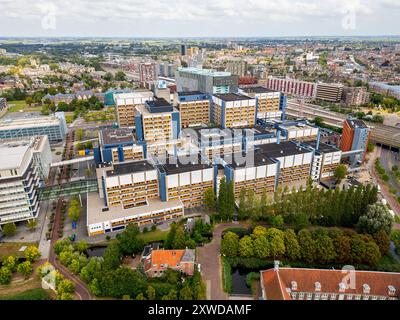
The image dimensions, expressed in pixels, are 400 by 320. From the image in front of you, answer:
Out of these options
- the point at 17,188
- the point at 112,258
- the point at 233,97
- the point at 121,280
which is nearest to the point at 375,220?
the point at 121,280

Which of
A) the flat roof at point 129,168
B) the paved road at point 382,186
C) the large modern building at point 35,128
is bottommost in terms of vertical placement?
the paved road at point 382,186

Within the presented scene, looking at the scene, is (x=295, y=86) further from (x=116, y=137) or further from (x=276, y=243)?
(x=276, y=243)

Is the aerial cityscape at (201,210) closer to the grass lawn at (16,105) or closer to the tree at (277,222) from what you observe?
the tree at (277,222)

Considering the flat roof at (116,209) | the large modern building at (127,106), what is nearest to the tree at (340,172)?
the flat roof at (116,209)

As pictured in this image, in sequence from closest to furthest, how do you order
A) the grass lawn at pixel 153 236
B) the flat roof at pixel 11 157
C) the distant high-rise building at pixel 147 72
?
the flat roof at pixel 11 157 < the grass lawn at pixel 153 236 < the distant high-rise building at pixel 147 72

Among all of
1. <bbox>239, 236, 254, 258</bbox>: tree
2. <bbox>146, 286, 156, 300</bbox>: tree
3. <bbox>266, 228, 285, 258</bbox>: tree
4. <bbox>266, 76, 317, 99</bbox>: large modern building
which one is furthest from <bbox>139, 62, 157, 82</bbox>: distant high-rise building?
<bbox>146, 286, 156, 300</bbox>: tree

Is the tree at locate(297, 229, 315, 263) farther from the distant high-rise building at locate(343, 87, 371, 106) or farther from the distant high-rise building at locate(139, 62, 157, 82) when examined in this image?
the distant high-rise building at locate(139, 62, 157, 82)
